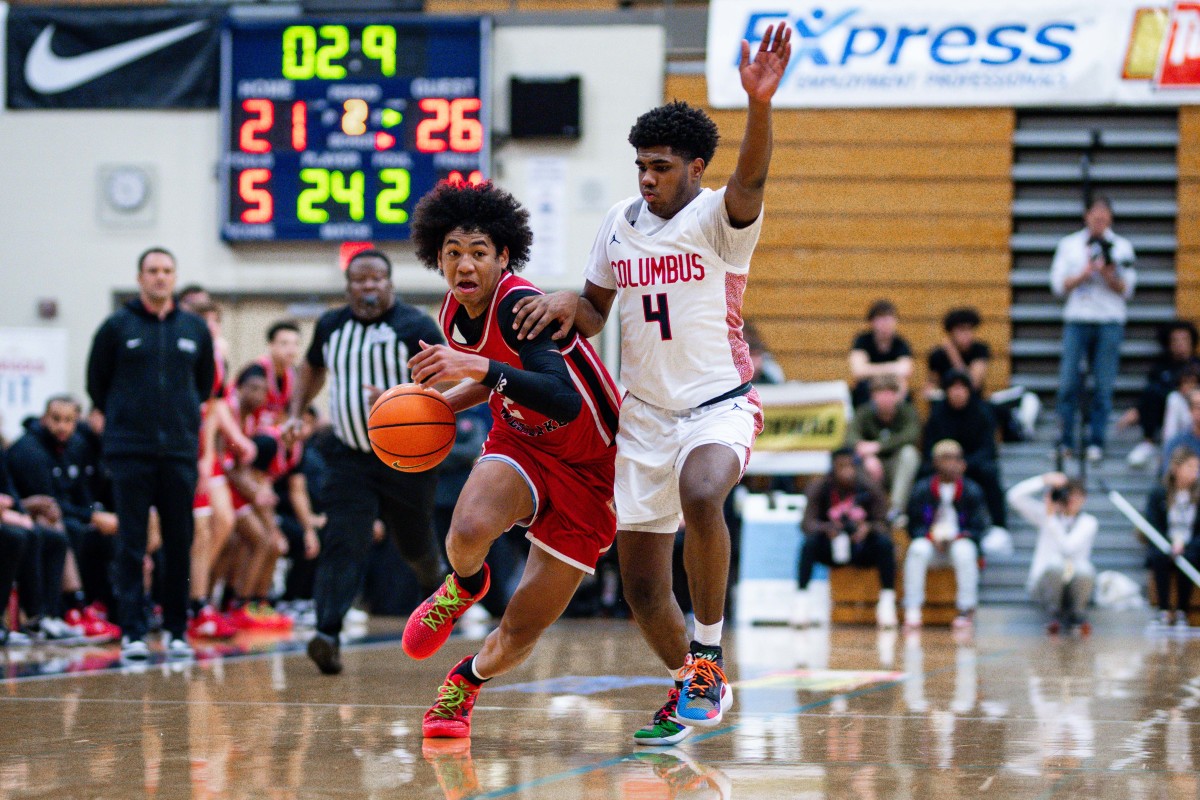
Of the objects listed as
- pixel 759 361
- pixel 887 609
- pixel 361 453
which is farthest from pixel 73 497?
pixel 887 609

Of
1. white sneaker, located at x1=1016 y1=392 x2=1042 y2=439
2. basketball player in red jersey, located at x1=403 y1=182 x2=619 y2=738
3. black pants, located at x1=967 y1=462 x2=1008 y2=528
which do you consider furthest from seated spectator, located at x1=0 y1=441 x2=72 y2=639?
white sneaker, located at x1=1016 y1=392 x2=1042 y2=439

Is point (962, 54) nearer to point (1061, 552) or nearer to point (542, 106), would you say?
point (542, 106)

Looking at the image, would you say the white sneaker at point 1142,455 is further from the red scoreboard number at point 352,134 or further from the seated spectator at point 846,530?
the red scoreboard number at point 352,134

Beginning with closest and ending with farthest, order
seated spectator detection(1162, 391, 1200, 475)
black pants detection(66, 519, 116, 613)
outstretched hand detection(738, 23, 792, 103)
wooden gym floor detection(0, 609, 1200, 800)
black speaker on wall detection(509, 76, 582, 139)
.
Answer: wooden gym floor detection(0, 609, 1200, 800) → outstretched hand detection(738, 23, 792, 103) → black pants detection(66, 519, 116, 613) → seated spectator detection(1162, 391, 1200, 475) → black speaker on wall detection(509, 76, 582, 139)

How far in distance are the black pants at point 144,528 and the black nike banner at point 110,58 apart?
750cm

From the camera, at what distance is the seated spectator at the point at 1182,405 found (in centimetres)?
1241

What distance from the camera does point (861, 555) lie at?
11.6 m

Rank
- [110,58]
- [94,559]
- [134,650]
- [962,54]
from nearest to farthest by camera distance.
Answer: [134,650] → [94,559] → [962,54] → [110,58]

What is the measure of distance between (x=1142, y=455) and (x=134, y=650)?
875 centimetres

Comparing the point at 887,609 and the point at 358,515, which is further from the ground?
the point at 358,515

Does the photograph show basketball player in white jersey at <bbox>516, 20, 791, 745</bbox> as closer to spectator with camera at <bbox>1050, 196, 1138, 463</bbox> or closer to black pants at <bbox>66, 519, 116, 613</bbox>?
black pants at <bbox>66, 519, 116, 613</bbox>

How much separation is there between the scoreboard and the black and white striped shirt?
636 centimetres

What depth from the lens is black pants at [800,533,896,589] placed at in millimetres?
11562

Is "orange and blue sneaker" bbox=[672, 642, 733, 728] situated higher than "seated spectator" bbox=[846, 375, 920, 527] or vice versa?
"seated spectator" bbox=[846, 375, 920, 527]
